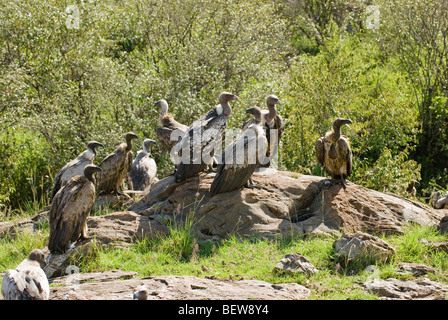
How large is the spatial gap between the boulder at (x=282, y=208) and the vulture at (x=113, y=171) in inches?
38.1

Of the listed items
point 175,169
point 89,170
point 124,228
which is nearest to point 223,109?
point 175,169

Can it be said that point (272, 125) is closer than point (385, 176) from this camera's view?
Yes

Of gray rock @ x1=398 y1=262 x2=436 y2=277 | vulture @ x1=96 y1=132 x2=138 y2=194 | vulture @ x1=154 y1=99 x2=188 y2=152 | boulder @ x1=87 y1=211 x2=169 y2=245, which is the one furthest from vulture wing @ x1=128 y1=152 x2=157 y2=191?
gray rock @ x1=398 y1=262 x2=436 y2=277

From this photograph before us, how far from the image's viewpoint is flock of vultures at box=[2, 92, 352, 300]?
620cm

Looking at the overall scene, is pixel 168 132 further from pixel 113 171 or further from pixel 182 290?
pixel 182 290

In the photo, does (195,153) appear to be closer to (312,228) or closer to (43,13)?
(312,228)

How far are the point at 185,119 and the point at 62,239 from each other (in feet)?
25.4

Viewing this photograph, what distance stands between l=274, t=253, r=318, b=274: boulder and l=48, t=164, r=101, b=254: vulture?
240 centimetres

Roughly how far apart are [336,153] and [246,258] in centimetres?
235

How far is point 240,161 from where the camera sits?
8.58m

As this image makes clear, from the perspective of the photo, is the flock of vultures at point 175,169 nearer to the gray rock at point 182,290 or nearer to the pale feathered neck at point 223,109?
the pale feathered neck at point 223,109

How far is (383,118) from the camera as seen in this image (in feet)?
46.1

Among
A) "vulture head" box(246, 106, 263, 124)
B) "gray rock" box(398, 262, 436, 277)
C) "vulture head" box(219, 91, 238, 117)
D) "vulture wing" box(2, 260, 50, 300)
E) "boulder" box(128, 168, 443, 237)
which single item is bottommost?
"gray rock" box(398, 262, 436, 277)

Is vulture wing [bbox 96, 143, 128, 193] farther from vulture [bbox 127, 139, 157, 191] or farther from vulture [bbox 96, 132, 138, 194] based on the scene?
vulture [bbox 127, 139, 157, 191]
